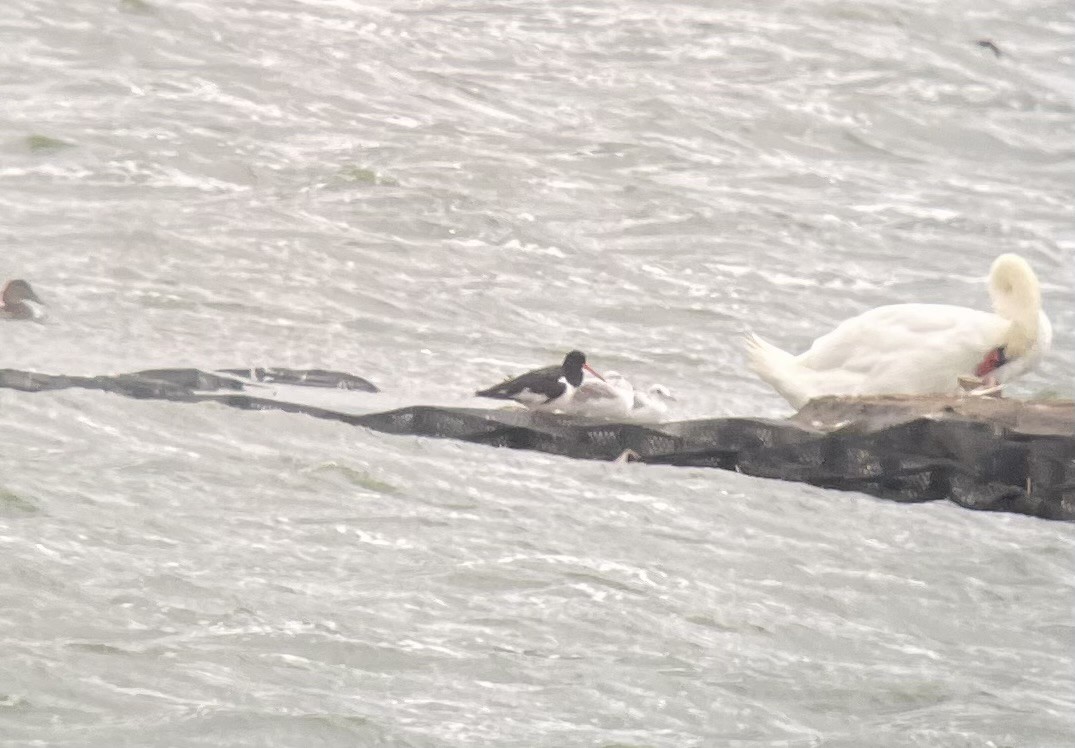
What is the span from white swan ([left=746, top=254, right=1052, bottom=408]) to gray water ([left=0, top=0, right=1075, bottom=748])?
0.68m

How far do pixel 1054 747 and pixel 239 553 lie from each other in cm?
285

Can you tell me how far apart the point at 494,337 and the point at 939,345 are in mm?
3826

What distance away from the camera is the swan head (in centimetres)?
819

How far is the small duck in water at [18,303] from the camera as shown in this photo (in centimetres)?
1032

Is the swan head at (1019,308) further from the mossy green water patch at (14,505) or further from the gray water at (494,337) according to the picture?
the mossy green water patch at (14,505)

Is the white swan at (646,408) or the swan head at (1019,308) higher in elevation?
the swan head at (1019,308)

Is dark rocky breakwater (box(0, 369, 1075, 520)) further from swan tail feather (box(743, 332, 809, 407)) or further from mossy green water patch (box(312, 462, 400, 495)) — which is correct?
swan tail feather (box(743, 332, 809, 407))

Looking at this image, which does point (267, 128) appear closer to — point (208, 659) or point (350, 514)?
point (350, 514)

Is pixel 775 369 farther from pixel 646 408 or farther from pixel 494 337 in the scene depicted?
pixel 494 337

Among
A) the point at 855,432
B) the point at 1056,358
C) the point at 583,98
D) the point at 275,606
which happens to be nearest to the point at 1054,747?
the point at 855,432

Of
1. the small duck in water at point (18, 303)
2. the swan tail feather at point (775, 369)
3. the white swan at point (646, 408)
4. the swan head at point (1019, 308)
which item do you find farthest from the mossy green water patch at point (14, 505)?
the swan head at point (1019, 308)

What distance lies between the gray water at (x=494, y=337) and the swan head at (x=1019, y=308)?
2.96 ft

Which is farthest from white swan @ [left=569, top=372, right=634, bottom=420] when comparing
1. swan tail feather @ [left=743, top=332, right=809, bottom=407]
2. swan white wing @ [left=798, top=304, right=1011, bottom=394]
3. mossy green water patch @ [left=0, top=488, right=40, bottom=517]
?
mossy green water patch @ [left=0, top=488, right=40, bottom=517]

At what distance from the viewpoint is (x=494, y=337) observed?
11531 mm
